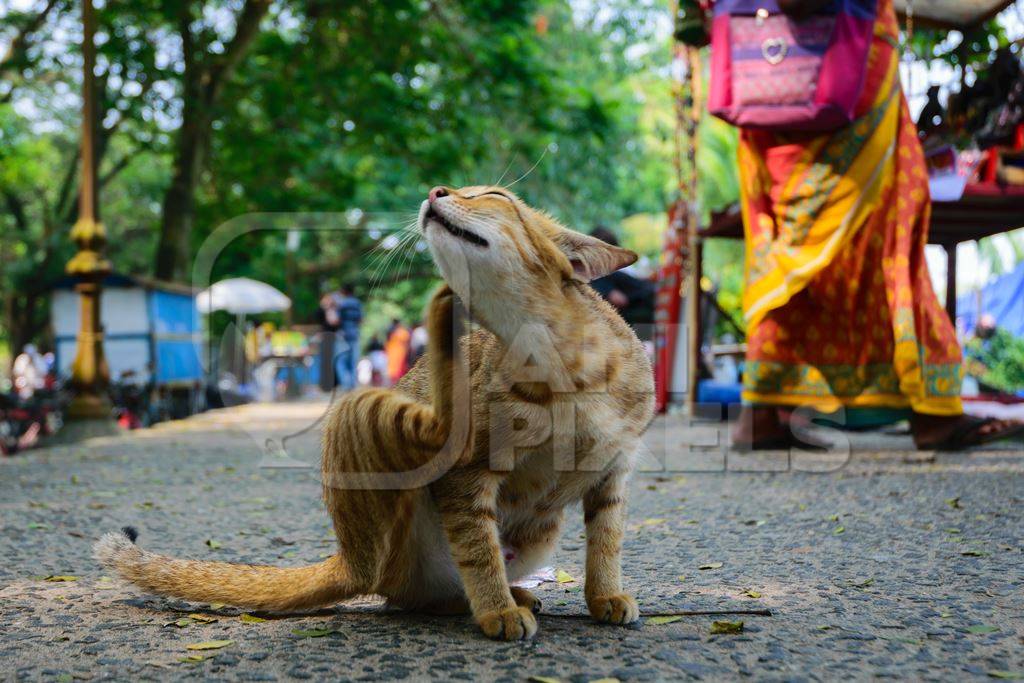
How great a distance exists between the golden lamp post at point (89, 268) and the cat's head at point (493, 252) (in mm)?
7890

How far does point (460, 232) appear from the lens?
7.57ft

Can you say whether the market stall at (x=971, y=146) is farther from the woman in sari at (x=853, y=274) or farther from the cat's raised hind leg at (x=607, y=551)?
the cat's raised hind leg at (x=607, y=551)

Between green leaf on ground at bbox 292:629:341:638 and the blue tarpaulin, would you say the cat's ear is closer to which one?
green leaf on ground at bbox 292:629:341:638

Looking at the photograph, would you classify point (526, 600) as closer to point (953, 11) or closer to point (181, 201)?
point (953, 11)

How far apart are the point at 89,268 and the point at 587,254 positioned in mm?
7953

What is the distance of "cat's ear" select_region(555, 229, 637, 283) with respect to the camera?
8.18 feet

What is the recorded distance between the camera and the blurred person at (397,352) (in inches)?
598

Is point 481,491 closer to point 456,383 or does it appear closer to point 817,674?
point 456,383

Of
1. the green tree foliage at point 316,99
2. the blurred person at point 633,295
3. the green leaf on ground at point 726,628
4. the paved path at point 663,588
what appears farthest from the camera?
the green tree foliage at point 316,99

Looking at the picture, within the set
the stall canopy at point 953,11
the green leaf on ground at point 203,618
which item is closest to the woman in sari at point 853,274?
the stall canopy at point 953,11

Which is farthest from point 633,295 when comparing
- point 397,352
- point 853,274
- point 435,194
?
point 435,194

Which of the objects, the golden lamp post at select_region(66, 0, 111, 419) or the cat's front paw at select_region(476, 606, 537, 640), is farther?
the golden lamp post at select_region(66, 0, 111, 419)

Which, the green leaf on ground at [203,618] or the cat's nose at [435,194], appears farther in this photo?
the green leaf on ground at [203,618]

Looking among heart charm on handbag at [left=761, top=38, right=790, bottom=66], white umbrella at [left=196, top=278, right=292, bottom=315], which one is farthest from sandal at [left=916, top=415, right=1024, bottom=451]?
white umbrella at [left=196, top=278, right=292, bottom=315]
